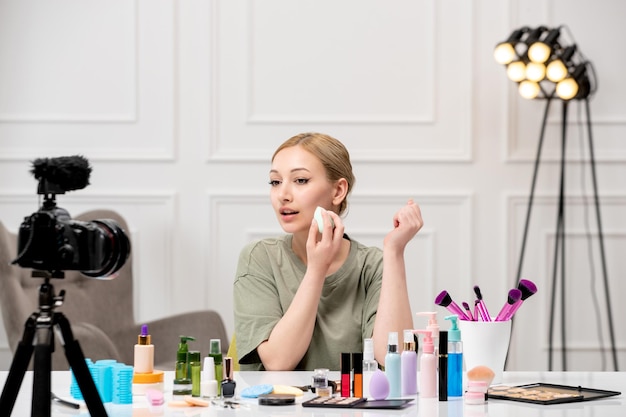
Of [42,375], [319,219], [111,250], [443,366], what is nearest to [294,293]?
[319,219]

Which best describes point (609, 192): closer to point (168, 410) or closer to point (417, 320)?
point (417, 320)

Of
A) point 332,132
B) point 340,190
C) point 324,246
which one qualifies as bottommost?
point 324,246

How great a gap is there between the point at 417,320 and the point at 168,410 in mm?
2434

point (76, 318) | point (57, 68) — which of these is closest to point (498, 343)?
point (76, 318)

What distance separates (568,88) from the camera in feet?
12.2

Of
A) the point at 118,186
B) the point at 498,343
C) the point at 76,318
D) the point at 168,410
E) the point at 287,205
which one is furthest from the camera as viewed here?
the point at 118,186

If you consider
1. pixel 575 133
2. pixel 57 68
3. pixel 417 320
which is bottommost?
pixel 417 320

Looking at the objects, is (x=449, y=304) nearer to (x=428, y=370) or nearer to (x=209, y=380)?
(x=428, y=370)

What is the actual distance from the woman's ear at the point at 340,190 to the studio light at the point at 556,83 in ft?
5.06

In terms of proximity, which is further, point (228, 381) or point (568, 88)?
point (568, 88)

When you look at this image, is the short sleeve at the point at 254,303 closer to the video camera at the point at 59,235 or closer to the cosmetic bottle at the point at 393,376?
the cosmetic bottle at the point at 393,376

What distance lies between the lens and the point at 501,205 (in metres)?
3.93

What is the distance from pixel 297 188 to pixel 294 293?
0.26m

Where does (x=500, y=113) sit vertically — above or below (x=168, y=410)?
above
